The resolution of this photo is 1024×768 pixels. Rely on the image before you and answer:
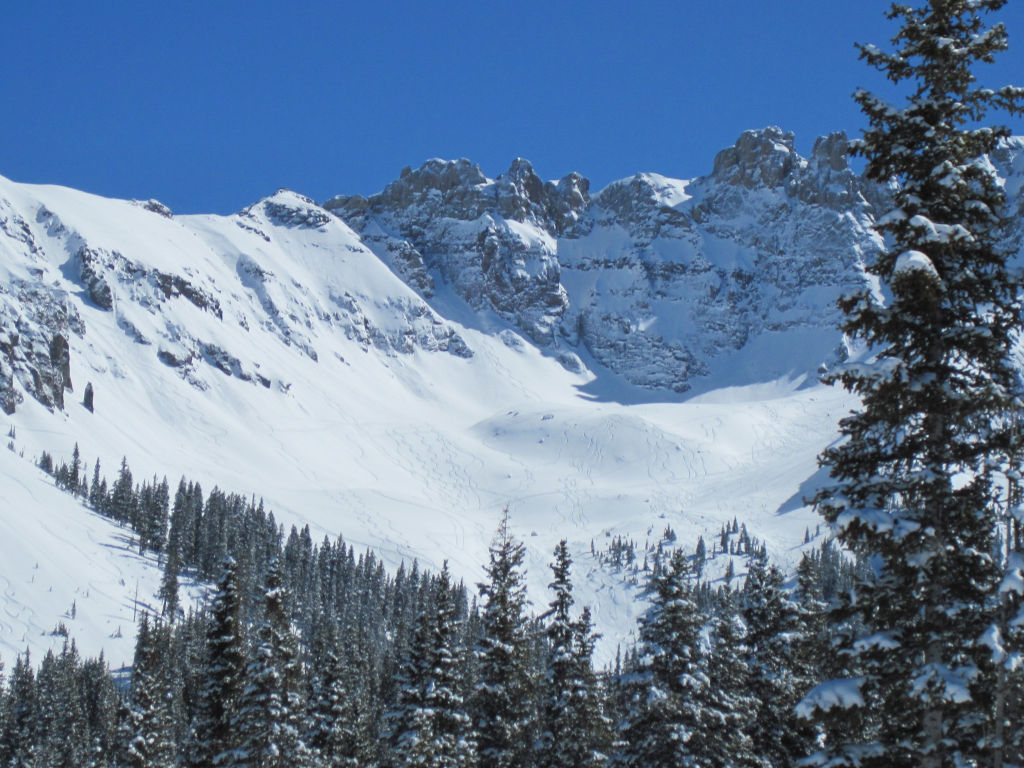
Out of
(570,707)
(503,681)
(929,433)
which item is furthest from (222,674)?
(929,433)

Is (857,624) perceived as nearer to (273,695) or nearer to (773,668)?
(773,668)

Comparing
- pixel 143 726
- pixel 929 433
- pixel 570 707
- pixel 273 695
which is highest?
pixel 929 433

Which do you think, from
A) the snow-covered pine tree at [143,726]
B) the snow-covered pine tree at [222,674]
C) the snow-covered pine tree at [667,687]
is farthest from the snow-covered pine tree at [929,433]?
the snow-covered pine tree at [143,726]

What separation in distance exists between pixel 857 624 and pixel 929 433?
16256 mm

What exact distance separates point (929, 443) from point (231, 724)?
27.7 m

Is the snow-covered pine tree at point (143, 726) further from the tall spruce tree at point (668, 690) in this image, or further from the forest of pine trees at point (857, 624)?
the tall spruce tree at point (668, 690)

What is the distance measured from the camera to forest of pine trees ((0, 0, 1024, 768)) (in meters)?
12.3

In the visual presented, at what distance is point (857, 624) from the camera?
27453 mm

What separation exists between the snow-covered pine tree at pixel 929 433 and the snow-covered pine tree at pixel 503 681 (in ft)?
62.8

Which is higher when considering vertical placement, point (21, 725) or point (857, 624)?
point (857, 624)

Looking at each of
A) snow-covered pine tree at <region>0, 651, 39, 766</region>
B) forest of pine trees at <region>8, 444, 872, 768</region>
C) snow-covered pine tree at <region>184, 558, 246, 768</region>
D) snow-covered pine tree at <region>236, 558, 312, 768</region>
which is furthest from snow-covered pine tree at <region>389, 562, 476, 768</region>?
snow-covered pine tree at <region>0, 651, 39, 766</region>

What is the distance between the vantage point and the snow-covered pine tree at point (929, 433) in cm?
1219

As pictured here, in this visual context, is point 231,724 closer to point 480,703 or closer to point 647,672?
point 480,703

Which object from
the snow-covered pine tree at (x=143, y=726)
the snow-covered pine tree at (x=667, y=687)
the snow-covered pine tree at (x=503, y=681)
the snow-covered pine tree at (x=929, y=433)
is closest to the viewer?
the snow-covered pine tree at (x=929, y=433)
